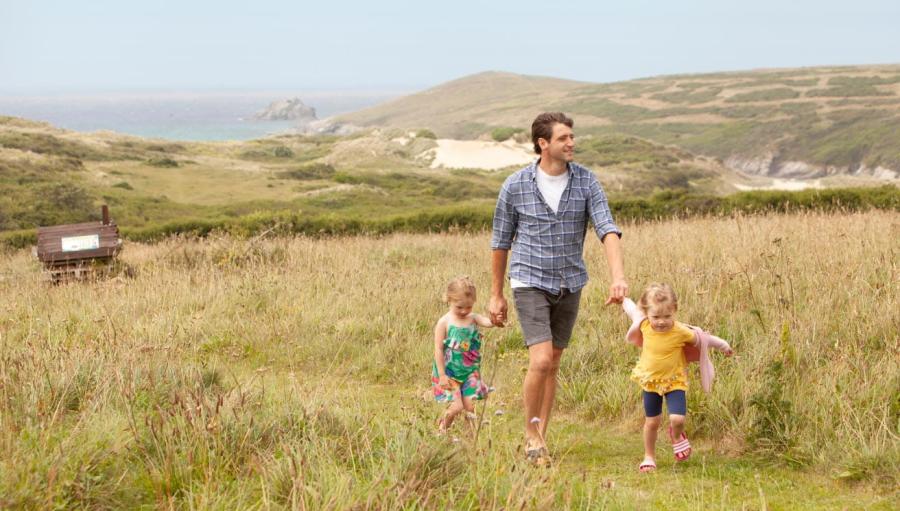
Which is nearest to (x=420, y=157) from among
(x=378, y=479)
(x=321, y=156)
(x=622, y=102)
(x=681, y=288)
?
(x=321, y=156)

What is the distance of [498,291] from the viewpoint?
4.95 meters

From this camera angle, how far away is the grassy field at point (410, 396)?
3486 millimetres

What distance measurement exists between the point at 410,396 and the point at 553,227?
2.32 meters

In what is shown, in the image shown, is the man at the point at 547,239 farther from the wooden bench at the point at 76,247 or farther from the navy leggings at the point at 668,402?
the wooden bench at the point at 76,247

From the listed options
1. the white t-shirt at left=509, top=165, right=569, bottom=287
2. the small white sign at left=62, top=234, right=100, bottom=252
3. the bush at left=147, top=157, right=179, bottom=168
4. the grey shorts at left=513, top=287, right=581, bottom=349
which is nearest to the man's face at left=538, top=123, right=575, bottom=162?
the white t-shirt at left=509, top=165, right=569, bottom=287

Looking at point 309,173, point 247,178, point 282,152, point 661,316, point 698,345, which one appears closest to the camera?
point 661,316

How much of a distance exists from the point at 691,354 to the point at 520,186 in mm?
1408

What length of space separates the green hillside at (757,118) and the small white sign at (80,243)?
95.2 metres

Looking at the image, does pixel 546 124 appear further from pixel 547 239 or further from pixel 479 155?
pixel 479 155

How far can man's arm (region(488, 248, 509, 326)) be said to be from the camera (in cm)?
486

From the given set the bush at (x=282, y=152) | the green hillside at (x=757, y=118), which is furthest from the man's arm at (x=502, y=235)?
the green hillside at (x=757, y=118)

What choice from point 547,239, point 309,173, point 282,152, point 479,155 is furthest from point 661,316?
point 282,152

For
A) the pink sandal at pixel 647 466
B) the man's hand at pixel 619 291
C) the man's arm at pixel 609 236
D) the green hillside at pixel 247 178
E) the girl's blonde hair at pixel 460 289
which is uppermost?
the man's arm at pixel 609 236

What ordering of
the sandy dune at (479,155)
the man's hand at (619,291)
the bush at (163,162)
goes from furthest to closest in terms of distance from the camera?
the sandy dune at (479,155), the bush at (163,162), the man's hand at (619,291)
